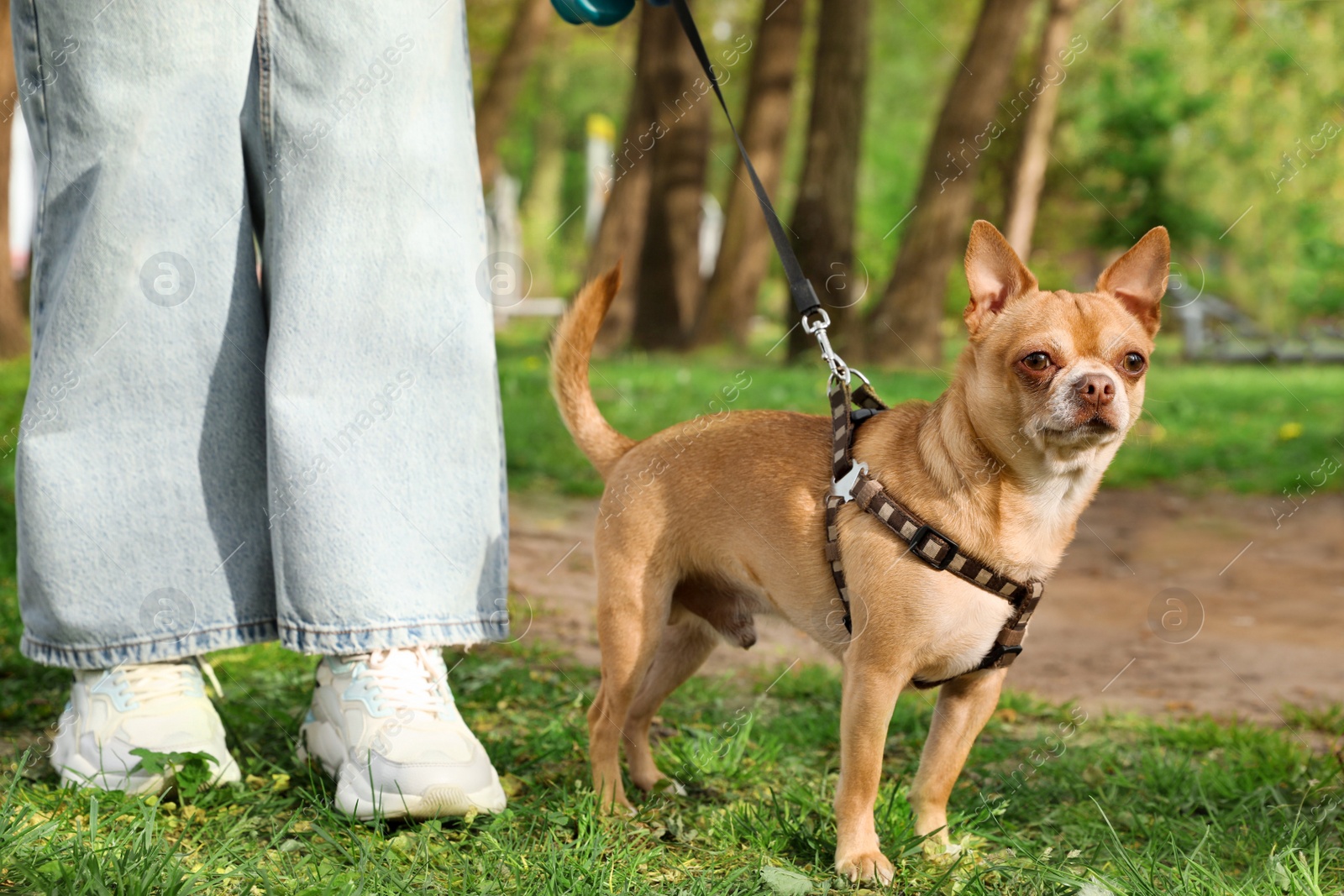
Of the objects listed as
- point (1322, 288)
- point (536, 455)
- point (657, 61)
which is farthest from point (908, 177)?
point (536, 455)

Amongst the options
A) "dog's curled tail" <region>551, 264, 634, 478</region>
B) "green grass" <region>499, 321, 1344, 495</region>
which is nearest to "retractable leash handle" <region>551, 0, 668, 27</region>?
"dog's curled tail" <region>551, 264, 634, 478</region>

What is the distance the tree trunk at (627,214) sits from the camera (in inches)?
512

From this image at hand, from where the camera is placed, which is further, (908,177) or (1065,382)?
(908,177)

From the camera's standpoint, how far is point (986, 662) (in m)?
2.42

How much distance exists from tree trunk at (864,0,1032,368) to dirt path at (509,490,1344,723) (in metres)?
4.58

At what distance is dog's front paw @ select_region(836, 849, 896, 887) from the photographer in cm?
226

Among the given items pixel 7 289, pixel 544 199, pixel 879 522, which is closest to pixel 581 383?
pixel 879 522

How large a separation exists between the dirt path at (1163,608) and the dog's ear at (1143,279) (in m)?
1.25

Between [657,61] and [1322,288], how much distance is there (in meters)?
11.0

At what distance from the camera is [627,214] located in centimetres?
1480

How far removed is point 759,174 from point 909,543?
42.2ft

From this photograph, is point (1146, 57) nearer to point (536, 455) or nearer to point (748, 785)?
point (536, 455)

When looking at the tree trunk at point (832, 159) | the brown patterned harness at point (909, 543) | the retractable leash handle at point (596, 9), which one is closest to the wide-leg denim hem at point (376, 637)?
the brown patterned harness at point (909, 543)

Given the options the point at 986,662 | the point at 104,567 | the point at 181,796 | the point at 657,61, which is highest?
the point at 657,61
